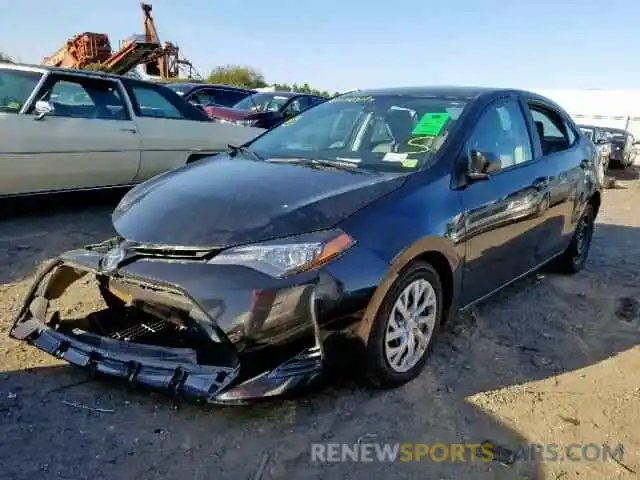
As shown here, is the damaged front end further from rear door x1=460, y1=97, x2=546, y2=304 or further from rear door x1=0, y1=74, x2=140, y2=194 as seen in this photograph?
rear door x1=0, y1=74, x2=140, y2=194

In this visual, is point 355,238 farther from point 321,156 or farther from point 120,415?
point 120,415

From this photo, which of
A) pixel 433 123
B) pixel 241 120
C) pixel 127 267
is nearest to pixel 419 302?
pixel 433 123

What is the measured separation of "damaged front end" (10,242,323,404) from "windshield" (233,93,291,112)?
7.89 metres

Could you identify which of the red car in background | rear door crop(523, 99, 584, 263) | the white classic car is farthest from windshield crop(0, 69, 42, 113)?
rear door crop(523, 99, 584, 263)

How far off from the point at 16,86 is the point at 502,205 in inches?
179

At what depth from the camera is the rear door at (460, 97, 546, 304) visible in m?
3.28

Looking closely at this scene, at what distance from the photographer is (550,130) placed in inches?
177

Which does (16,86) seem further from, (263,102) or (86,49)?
(86,49)

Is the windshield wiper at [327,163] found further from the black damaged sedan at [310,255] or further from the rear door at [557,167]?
the rear door at [557,167]

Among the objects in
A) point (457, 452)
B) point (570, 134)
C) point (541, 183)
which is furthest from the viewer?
point (570, 134)

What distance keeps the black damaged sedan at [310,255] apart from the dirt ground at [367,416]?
0.69ft

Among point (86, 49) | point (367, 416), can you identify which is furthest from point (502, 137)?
point (86, 49)

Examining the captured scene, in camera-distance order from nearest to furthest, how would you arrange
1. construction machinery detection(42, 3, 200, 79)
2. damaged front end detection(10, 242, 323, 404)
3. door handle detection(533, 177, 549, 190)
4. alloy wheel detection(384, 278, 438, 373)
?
damaged front end detection(10, 242, 323, 404)
alloy wheel detection(384, 278, 438, 373)
door handle detection(533, 177, 549, 190)
construction machinery detection(42, 3, 200, 79)

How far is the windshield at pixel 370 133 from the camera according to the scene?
10.9 ft
